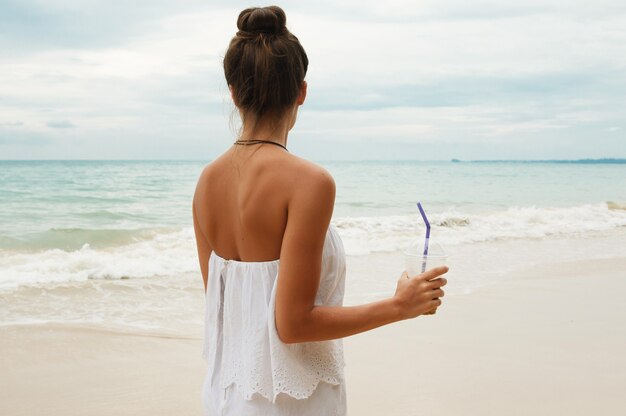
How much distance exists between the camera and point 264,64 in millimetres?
1560

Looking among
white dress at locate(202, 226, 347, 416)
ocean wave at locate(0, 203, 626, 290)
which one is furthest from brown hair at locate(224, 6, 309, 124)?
ocean wave at locate(0, 203, 626, 290)

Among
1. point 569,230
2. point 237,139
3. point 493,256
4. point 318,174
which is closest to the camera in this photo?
point 318,174

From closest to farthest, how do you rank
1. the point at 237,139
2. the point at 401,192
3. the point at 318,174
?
the point at 318,174
the point at 237,139
the point at 401,192

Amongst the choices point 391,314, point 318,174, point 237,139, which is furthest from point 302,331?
point 237,139

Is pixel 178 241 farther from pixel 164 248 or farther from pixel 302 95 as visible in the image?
pixel 302 95

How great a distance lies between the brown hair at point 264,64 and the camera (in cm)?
156

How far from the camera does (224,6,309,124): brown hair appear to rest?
1564 millimetres

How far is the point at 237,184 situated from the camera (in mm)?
1617

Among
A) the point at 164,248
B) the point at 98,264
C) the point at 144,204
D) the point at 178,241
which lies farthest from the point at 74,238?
the point at 144,204

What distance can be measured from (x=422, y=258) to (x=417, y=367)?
3358 mm

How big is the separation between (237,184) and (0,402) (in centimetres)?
371

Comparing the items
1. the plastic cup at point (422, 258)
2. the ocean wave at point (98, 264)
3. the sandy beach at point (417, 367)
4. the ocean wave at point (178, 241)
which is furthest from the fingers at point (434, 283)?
the ocean wave at point (98, 264)

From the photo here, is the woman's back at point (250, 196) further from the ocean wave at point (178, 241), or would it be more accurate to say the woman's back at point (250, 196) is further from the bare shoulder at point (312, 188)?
the ocean wave at point (178, 241)

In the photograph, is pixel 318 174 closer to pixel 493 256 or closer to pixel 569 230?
pixel 493 256
